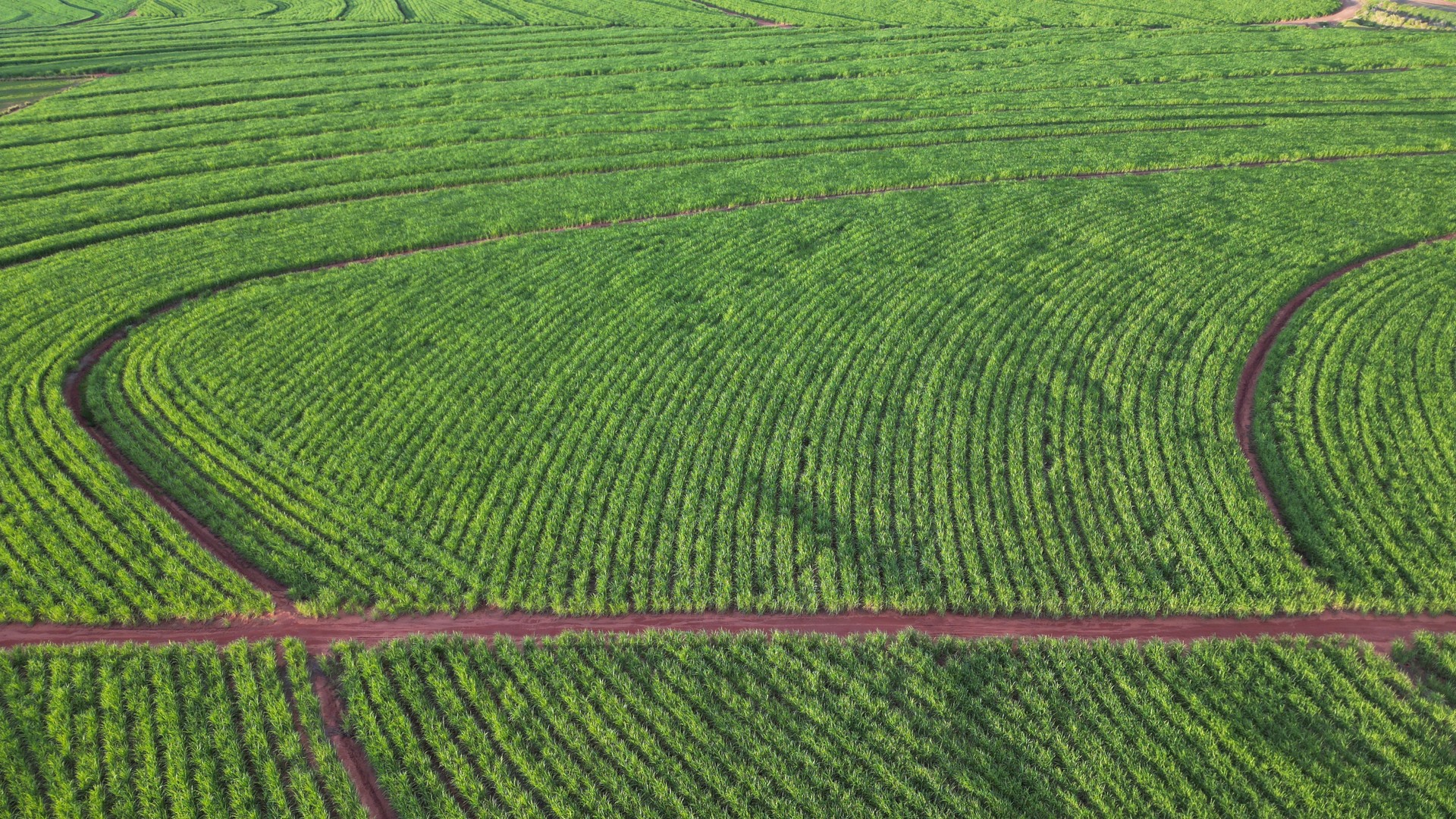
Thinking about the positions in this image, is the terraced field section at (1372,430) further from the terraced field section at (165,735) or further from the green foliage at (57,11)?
the green foliage at (57,11)

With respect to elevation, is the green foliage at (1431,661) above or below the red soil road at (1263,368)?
below

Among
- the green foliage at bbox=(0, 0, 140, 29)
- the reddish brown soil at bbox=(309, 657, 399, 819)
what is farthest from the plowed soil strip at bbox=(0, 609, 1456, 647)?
the green foliage at bbox=(0, 0, 140, 29)

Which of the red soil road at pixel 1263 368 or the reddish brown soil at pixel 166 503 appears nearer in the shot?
the reddish brown soil at pixel 166 503

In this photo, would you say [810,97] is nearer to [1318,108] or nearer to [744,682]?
[1318,108]

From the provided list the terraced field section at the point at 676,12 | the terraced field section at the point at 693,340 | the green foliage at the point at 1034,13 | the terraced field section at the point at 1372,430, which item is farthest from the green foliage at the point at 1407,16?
the terraced field section at the point at 1372,430

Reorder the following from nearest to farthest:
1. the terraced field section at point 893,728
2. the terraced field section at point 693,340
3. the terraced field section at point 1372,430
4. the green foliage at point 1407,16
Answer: the terraced field section at point 893,728
the terraced field section at point 1372,430
the terraced field section at point 693,340
the green foliage at point 1407,16

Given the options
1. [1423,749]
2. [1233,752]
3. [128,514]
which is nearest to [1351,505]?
[1423,749]

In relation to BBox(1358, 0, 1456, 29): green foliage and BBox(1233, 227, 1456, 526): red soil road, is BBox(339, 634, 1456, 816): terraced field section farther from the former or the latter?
BBox(1358, 0, 1456, 29): green foliage
